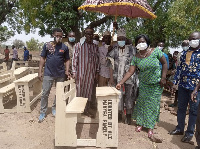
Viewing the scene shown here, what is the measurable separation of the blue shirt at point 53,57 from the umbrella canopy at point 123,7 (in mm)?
972

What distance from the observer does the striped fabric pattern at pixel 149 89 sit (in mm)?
3589

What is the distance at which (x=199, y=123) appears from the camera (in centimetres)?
314

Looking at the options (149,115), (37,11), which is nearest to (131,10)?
(149,115)

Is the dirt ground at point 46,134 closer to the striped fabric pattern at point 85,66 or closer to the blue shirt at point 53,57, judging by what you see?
the striped fabric pattern at point 85,66

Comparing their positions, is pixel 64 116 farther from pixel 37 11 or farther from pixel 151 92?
pixel 37 11

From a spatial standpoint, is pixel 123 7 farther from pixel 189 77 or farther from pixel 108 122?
pixel 108 122

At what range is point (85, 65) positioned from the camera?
439 centimetres

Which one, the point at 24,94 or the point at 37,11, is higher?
the point at 37,11

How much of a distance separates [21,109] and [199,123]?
12.5 feet

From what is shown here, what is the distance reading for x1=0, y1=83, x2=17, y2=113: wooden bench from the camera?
16.2ft

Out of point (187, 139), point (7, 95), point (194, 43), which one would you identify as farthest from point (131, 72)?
point (7, 95)

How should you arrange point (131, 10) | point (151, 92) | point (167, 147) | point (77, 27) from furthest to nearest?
point (77, 27)
point (131, 10)
point (151, 92)
point (167, 147)

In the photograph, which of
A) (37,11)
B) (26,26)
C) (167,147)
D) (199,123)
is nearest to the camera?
(199,123)

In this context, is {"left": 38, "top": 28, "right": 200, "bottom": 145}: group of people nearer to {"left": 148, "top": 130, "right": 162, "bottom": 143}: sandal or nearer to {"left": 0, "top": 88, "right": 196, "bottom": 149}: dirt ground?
{"left": 148, "top": 130, "right": 162, "bottom": 143}: sandal
